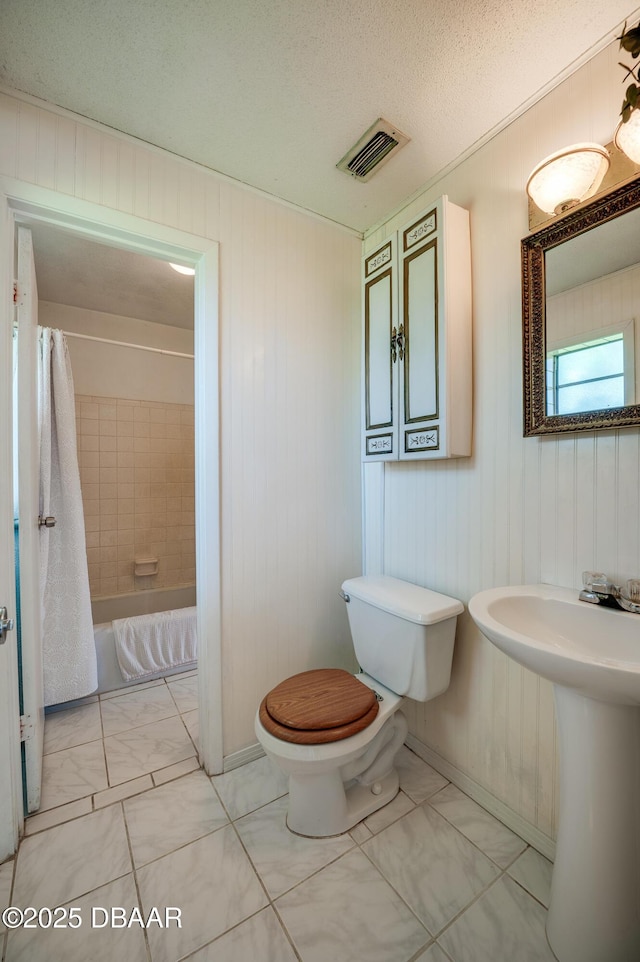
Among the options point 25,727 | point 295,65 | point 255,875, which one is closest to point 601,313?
point 295,65

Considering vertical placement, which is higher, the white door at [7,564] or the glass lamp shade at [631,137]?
the glass lamp shade at [631,137]

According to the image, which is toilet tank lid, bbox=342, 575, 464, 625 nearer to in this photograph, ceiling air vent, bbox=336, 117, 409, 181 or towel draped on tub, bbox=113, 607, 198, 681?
towel draped on tub, bbox=113, 607, 198, 681

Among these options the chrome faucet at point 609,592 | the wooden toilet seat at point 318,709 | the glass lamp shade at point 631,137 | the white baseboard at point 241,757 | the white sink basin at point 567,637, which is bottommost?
the white baseboard at point 241,757

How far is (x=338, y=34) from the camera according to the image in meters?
1.06

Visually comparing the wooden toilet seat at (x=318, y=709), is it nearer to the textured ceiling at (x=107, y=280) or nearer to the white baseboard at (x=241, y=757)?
the white baseboard at (x=241, y=757)

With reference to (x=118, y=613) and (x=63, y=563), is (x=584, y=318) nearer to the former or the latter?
(x=63, y=563)

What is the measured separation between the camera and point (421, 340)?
1461 mm

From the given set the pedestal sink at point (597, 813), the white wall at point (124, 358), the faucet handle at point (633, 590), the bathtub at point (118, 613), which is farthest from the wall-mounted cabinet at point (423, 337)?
the white wall at point (124, 358)

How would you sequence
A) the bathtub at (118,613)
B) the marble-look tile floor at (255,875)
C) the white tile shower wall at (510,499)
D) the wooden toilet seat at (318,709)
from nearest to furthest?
1. the marble-look tile floor at (255,875)
2. the white tile shower wall at (510,499)
3. the wooden toilet seat at (318,709)
4. the bathtub at (118,613)

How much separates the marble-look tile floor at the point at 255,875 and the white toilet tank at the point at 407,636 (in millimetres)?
455

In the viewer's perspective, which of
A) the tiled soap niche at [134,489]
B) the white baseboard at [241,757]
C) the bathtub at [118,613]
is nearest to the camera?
the white baseboard at [241,757]

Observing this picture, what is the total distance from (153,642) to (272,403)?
1.61m

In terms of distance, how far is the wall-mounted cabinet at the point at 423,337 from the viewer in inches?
54.1

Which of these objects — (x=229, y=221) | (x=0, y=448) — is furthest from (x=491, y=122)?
(x=0, y=448)
